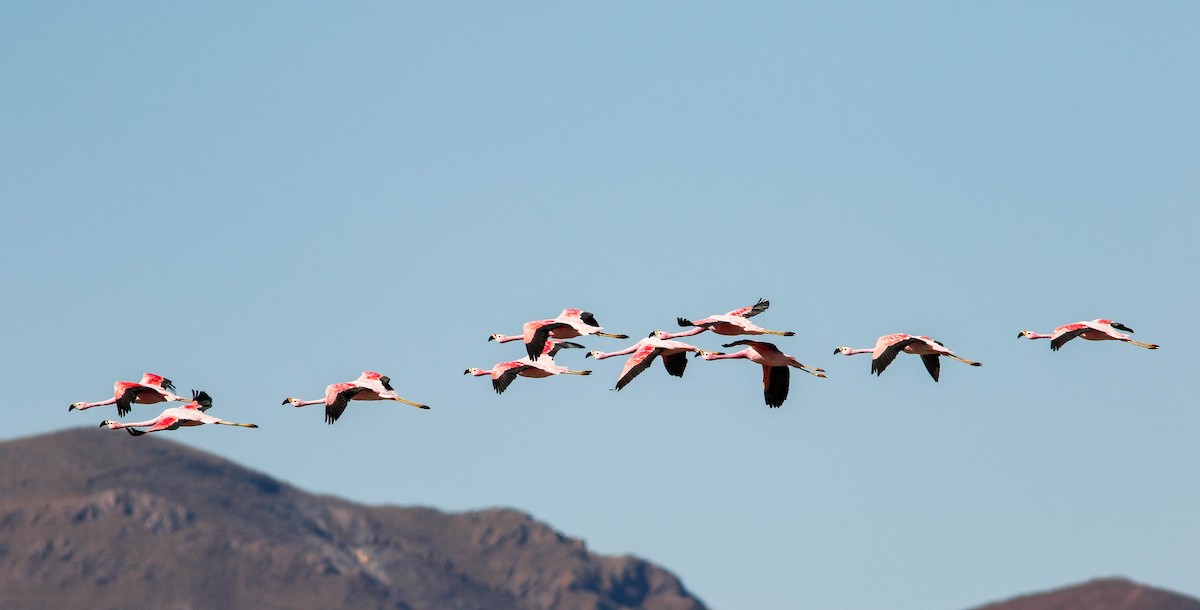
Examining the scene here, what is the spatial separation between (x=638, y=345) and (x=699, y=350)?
1.81m

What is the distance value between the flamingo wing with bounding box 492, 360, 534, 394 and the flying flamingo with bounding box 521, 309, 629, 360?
3.99 feet

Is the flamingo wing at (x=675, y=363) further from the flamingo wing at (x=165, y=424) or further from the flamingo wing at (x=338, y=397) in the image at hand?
the flamingo wing at (x=165, y=424)

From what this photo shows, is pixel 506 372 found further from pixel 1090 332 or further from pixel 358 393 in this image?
pixel 1090 332

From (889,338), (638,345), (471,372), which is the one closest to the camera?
(889,338)

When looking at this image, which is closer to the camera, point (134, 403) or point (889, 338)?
point (889, 338)

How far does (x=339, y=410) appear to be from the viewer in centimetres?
5728

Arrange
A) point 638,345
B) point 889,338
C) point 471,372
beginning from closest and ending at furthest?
point 889,338 → point 638,345 → point 471,372

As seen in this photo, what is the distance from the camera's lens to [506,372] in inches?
2363

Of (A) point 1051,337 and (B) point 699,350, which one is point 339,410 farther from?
(A) point 1051,337

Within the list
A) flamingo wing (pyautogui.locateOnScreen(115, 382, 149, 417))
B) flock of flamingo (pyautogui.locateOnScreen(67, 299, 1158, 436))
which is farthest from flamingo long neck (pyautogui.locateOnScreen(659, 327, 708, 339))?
flamingo wing (pyautogui.locateOnScreen(115, 382, 149, 417))

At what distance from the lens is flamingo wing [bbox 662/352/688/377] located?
190 feet

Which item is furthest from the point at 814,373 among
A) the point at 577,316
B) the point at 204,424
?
the point at 204,424

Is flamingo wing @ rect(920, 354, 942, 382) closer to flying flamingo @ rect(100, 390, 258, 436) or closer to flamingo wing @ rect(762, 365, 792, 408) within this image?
flamingo wing @ rect(762, 365, 792, 408)

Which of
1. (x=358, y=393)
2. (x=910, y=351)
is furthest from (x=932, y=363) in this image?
(x=358, y=393)
